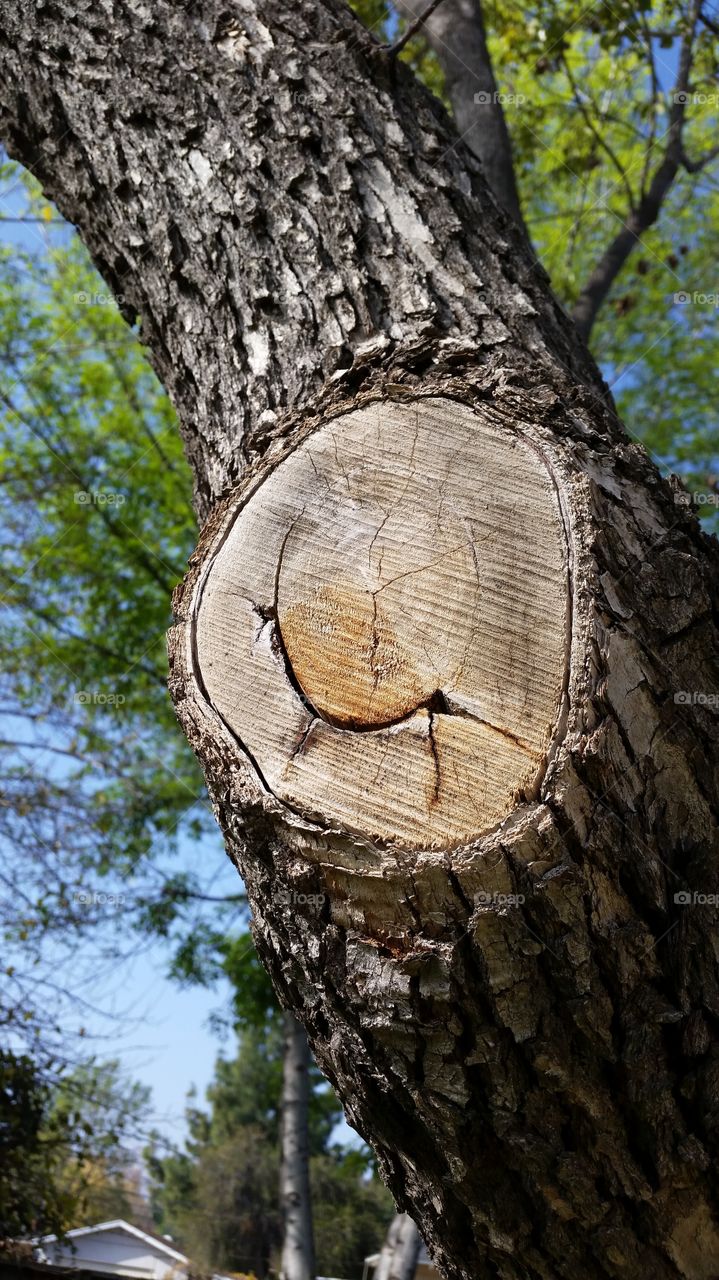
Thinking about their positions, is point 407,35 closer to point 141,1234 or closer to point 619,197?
point 619,197

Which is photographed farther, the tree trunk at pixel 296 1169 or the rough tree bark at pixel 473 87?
the tree trunk at pixel 296 1169

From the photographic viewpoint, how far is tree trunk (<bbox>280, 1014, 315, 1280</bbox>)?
7312 millimetres

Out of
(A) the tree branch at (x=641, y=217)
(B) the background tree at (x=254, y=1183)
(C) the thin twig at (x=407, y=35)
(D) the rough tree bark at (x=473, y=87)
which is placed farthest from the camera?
(B) the background tree at (x=254, y=1183)

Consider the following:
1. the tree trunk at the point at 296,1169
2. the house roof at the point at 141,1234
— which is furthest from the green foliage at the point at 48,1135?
the house roof at the point at 141,1234

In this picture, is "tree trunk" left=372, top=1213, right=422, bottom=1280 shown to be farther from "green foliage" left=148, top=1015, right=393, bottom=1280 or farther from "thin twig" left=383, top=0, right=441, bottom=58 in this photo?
"thin twig" left=383, top=0, right=441, bottom=58

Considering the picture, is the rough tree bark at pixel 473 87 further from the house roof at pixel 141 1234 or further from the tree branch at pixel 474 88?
the house roof at pixel 141 1234

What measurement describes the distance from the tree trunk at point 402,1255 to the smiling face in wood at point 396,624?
235 inches

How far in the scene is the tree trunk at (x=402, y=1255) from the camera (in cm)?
622

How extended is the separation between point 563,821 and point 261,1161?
55.4 ft

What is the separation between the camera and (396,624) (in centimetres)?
148

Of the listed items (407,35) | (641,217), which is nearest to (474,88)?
(641,217)

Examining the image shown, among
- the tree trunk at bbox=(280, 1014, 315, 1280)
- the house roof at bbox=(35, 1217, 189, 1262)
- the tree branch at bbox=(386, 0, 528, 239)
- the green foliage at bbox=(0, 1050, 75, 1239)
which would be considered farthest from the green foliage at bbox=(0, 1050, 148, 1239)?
the tree branch at bbox=(386, 0, 528, 239)

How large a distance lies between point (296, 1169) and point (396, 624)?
776 cm

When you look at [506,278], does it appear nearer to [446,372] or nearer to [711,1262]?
[446,372]
